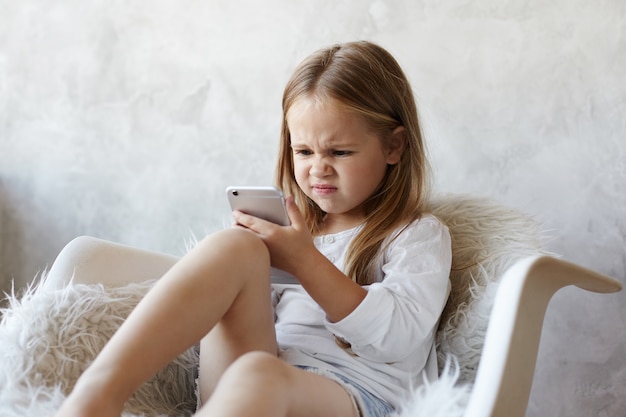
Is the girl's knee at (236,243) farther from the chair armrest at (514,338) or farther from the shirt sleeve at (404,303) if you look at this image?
the chair armrest at (514,338)

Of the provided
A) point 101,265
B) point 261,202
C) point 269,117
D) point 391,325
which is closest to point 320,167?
point 261,202

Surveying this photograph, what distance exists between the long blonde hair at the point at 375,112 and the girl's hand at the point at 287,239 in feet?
0.49

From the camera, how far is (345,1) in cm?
163

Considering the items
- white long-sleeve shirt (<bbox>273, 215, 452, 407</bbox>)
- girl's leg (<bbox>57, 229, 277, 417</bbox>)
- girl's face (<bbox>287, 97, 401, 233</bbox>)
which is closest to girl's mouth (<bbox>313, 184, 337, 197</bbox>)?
girl's face (<bbox>287, 97, 401, 233</bbox>)

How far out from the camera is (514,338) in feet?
2.82

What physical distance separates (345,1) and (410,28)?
0.16 meters

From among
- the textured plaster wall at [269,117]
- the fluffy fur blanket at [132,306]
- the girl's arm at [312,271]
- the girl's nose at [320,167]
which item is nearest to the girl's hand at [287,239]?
the girl's arm at [312,271]

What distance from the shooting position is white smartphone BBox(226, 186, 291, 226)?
1.01 metres

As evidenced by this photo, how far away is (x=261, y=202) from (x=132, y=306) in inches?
10.8

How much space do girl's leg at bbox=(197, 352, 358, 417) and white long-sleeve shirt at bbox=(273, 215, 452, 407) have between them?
10 cm

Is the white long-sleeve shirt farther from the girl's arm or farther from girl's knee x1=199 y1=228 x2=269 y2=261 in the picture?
girl's knee x1=199 y1=228 x2=269 y2=261

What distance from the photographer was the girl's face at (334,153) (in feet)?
3.72

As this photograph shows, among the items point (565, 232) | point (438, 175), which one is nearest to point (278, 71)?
point (438, 175)

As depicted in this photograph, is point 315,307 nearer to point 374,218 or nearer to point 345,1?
point 374,218
